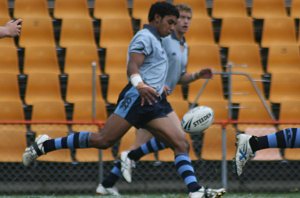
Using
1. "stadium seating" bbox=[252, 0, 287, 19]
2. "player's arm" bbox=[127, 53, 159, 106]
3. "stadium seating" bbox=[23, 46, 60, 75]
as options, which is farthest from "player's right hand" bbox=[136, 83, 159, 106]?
"stadium seating" bbox=[252, 0, 287, 19]

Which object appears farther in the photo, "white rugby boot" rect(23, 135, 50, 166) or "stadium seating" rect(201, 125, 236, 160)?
"stadium seating" rect(201, 125, 236, 160)

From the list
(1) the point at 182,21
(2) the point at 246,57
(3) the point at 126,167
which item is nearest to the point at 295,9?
(2) the point at 246,57

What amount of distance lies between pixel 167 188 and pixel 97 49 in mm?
1916

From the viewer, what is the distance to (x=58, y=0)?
10.3 m

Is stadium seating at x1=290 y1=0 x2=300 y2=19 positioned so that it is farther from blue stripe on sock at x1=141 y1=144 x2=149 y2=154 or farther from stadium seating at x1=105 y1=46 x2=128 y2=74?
blue stripe on sock at x1=141 y1=144 x2=149 y2=154

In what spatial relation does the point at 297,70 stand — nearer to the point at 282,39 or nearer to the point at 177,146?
the point at 282,39

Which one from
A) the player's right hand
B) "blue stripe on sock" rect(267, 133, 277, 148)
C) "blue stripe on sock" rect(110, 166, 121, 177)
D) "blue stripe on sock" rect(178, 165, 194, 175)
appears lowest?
"blue stripe on sock" rect(110, 166, 121, 177)

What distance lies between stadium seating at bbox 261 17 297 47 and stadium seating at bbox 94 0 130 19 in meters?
1.65

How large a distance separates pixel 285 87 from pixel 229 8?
4.96 ft

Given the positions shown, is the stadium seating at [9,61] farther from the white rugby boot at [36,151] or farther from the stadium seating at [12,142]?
the white rugby boot at [36,151]

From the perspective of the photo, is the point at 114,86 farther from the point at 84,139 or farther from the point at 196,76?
the point at 84,139

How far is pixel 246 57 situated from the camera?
32.0 feet

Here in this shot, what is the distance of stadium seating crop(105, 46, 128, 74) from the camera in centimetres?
952

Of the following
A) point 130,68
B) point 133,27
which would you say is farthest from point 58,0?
point 130,68
